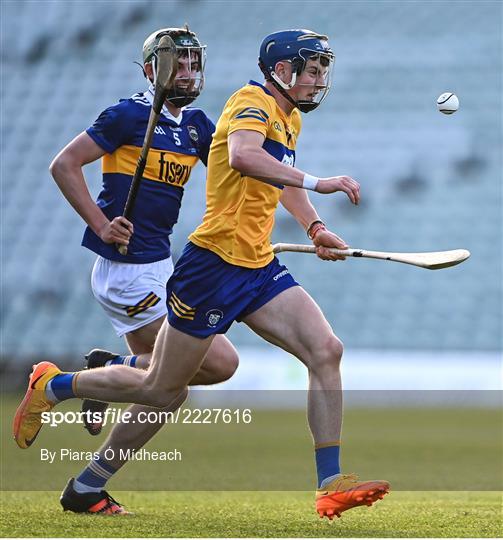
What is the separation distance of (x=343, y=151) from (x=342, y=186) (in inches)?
613

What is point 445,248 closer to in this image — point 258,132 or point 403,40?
point 403,40

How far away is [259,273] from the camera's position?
495cm

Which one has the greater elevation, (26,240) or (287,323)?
(26,240)

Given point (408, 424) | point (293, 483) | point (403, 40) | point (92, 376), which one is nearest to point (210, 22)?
point (403, 40)

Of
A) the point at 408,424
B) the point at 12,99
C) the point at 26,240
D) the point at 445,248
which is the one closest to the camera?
the point at 408,424

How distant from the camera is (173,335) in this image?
4.91m

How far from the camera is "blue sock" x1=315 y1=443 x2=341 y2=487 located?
479 cm

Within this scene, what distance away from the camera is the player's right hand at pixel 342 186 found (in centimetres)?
439

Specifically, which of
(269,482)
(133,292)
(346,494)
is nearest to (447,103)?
(133,292)

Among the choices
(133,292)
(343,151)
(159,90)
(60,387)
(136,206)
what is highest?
(343,151)

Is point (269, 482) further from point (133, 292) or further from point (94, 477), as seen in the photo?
point (133, 292)

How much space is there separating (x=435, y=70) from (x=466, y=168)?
1978mm

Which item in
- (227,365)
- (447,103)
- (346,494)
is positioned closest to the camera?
(346,494)

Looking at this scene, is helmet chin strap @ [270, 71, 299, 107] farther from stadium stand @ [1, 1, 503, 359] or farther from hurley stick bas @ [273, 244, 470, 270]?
stadium stand @ [1, 1, 503, 359]
